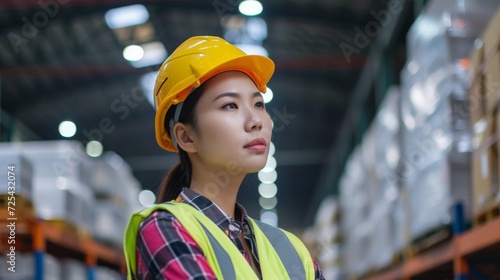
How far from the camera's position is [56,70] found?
1617 cm

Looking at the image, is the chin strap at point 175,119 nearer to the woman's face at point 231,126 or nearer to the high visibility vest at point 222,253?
the woman's face at point 231,126

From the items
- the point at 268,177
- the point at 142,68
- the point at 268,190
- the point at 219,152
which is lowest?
the point at 219,152

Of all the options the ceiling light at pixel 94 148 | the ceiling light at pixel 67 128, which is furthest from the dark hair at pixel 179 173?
the ceiling light at pixel 94 148

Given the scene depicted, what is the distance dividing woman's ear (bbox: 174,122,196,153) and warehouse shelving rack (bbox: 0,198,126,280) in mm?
4634

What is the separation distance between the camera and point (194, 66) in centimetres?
186

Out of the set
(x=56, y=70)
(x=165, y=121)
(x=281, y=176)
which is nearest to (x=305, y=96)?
(x=56, y=70)

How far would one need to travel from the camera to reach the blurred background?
5.45 metres

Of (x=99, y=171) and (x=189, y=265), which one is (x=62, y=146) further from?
(x=189, y=265)

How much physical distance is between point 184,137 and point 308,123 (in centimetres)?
2070

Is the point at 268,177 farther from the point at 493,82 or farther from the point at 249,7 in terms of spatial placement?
the point at 493,82

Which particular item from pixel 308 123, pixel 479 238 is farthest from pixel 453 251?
pixel 308 123

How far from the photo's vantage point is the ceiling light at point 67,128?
2075 cm

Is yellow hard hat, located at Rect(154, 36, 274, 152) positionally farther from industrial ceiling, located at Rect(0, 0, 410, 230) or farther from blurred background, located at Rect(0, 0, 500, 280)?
industrial ceiling, located at Rect(0, 0, 410, 230)

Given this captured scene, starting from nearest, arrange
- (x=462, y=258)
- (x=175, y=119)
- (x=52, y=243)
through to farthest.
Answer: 1. (x=175, y=119)
2. (x=462, y=258)
3. (x=52, y=243)
